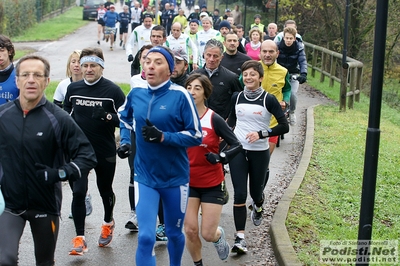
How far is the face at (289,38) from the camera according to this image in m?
14.0

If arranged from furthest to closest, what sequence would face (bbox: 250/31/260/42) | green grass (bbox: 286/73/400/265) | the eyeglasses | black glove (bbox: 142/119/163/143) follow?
face (bbox: 250/31/260/42)
green grass (bbox: 286/73/400/265)
black glove (bbox: 142/119/163/143)
the eyeglasses

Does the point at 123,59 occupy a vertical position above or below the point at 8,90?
below

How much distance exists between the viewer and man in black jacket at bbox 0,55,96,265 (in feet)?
17.1

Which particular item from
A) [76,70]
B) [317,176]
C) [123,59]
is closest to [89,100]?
[76,70]

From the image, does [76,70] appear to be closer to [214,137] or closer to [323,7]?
[214,137]

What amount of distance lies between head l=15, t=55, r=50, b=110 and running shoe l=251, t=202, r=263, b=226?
3.60m

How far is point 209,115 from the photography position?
6.82 meters

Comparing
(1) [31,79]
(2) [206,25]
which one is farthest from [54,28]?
(1) [31,79]

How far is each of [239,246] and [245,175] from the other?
2.55ft

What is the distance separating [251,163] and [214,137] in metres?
1.24

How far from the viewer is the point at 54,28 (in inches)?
1679

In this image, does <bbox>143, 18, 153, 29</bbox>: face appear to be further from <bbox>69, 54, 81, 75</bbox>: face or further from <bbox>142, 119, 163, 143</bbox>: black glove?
<bbox>142, 119, 163, 143</bbox>: black glove

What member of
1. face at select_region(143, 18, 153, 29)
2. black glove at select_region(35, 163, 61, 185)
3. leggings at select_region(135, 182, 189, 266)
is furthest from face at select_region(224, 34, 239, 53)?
face at select_region(143, 18, 153, 29)

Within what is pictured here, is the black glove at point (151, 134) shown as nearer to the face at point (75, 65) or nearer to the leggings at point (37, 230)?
the leggings at point (37, 230)
